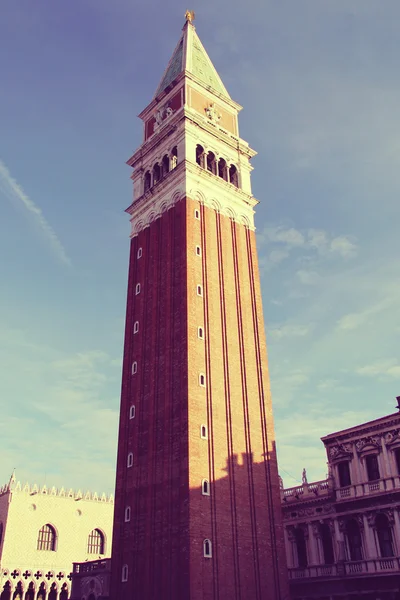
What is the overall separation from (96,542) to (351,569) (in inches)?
1474

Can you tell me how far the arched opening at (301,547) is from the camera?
147 feet

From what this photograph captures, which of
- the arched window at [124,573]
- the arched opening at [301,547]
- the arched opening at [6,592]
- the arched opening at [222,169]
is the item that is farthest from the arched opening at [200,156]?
the arched opening at [6,592]

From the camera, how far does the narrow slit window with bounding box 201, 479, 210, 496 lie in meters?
38.4

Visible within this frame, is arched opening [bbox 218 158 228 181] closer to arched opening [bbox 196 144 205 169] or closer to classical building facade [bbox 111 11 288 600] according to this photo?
classical building facade [bbox 111 11 288 600]

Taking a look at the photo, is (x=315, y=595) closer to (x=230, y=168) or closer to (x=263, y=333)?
(x=263, y=333)

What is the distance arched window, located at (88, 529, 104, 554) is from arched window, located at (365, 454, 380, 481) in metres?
38.8

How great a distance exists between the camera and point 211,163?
187 ft

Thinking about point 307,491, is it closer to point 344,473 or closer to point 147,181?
point 344,473

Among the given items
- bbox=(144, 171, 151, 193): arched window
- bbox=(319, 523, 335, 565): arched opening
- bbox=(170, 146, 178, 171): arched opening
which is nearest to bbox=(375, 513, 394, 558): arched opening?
bbox=(319, 523, 335, 565): arched opening

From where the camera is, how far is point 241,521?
39.8 m

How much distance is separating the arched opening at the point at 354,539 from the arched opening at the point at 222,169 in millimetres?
33192

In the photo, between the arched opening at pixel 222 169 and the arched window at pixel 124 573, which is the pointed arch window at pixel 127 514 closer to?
the arched window at pixel 124 573

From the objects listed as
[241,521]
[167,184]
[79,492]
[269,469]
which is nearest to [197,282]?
[167,184]

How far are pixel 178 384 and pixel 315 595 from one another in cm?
1817
